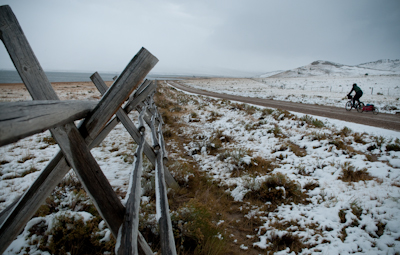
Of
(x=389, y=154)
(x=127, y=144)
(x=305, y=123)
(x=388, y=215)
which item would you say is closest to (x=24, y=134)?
(x=388, y=215)

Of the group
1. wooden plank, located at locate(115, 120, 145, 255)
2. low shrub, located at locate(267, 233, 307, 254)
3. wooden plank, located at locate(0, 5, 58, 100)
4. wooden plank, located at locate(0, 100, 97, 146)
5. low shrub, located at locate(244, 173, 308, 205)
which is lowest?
low shrub, located at locate(267, 233, 307, 254)

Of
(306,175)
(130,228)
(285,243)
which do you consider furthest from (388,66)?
(130,228)

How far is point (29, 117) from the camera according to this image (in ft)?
2.61

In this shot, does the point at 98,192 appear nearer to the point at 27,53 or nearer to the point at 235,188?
the point at 27,53

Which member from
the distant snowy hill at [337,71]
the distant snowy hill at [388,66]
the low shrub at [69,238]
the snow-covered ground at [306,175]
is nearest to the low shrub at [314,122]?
the snow-covered ground at [306,175]

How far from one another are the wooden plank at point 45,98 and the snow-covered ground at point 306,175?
3.44ft

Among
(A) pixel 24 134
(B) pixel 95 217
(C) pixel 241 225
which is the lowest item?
(C) pixel 241 225

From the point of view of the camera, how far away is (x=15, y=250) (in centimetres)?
197

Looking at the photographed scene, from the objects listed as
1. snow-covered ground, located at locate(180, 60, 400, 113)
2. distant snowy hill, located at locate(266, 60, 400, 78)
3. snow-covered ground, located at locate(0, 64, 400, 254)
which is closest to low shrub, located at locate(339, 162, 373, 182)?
snow-covered ground, located at locate(0, 64, 400, 254)

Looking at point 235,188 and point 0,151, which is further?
point 0,151

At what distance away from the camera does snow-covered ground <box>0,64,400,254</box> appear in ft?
8.52

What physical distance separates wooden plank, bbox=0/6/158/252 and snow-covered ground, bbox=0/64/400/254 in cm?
105

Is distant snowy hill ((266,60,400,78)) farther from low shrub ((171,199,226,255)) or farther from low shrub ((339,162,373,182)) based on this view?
low shrub ((171,199,226,255))

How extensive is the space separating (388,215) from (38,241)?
4687 millimetres
